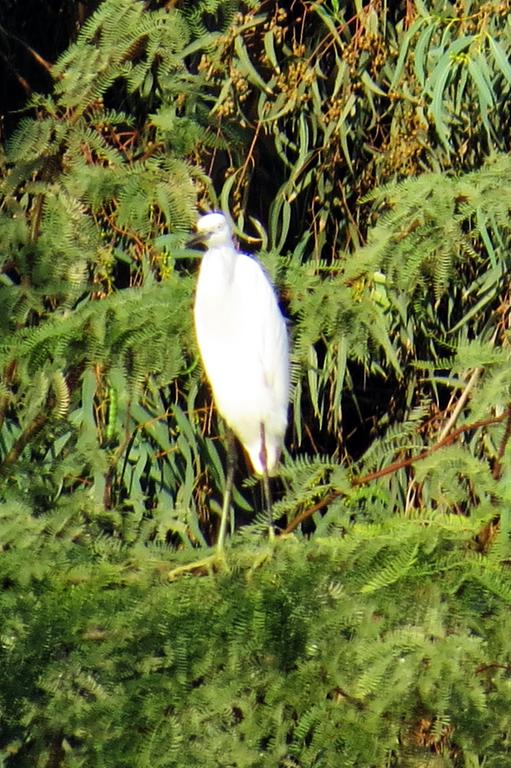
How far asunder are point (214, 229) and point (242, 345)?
0.21 meters

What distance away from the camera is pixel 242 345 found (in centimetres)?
230

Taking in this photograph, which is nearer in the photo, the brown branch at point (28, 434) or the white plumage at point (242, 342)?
the brown branch at point (28, 434)

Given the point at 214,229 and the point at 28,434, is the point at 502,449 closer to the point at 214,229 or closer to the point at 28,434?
the point at 28,434

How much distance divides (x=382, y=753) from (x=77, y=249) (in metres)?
0.66

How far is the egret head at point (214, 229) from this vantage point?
218 cm

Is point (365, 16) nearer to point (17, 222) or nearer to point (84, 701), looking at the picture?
point (17, 222)

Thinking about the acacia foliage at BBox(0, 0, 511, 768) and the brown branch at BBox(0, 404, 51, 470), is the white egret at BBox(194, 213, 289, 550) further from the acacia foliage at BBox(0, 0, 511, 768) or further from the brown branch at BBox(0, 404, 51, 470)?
the brown branch at BBox(0, 404, 51, 470)

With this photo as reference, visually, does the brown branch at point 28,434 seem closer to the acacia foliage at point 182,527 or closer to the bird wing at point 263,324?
the acacia foliage at point 182,527

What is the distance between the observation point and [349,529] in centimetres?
156

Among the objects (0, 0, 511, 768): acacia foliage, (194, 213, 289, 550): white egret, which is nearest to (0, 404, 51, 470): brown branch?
(0, 0, 511, 768): acacia foliage

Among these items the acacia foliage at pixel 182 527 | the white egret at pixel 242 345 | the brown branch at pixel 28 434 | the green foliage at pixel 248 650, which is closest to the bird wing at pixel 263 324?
the white egret at pixel 242 345

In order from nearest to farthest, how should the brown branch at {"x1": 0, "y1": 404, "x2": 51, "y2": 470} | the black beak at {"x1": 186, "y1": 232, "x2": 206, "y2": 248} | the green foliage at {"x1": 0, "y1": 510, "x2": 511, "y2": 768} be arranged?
the green foliage at {"x1": 0, "y1": 510, "x2": 511, "y2": 768} < the brown branch at {"x1": 0, "y1": 404, "x2": 51, "y2": 470} < the black beak at {"x1": 186, "y1": 232, "x2": 206, "y2": 248}

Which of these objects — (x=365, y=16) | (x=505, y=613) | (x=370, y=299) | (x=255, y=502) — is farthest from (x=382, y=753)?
(x=365, y=16)

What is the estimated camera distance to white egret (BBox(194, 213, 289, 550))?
2215 mm
